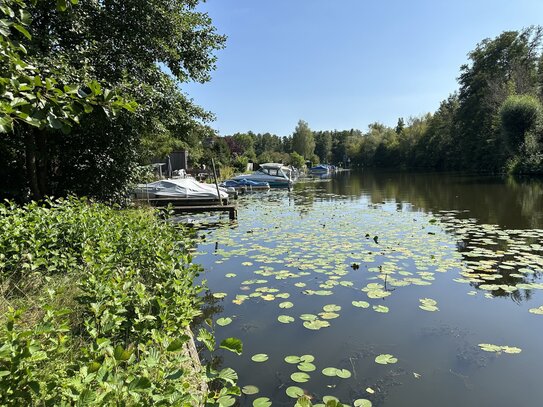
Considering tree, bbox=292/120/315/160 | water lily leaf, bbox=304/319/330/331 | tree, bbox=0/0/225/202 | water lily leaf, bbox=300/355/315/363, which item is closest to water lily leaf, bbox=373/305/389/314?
water lily leaf, bbox=304/319/330/331

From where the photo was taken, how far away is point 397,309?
5113 mm

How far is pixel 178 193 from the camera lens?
16.9 m

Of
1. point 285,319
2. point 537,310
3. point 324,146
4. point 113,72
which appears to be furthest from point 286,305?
point 324,146

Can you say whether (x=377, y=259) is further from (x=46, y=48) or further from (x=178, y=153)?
(x=178, y=153)

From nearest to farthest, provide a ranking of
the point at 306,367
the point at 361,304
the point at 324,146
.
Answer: the point at 306,367, the point at 361,304, the point at 324,146

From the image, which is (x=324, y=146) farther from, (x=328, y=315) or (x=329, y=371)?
(x=329, y=371)

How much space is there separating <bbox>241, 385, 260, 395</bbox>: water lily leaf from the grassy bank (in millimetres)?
145

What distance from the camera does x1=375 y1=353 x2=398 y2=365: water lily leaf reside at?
3.77 meters

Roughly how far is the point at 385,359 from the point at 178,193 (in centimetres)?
1438

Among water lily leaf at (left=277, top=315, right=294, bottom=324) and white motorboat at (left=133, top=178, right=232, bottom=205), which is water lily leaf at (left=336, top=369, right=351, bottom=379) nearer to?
water lily leaf at (left=277, top=315, right=294, bottom=324)

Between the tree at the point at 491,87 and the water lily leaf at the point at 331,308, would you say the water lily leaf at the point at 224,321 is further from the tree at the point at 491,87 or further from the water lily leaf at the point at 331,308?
the tree at the point at 491,87

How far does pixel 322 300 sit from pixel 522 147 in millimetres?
33080

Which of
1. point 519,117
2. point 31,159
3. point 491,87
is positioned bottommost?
point 31,159

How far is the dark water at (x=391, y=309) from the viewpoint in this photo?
3449 mm
